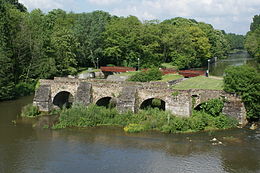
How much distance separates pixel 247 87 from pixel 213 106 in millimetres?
3506

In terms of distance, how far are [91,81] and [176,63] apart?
1307 inches

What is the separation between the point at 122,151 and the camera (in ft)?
→ 78.3

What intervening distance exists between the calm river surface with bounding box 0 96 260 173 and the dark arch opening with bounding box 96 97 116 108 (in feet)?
18.2

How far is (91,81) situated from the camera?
34.5m

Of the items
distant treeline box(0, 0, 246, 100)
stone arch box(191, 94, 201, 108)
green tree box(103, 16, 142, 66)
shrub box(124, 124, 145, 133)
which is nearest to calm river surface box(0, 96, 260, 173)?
shrub box(124, 124, 145, 133)

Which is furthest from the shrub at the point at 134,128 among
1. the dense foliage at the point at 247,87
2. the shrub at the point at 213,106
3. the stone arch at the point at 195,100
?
the dense foliage at the point at 247,87

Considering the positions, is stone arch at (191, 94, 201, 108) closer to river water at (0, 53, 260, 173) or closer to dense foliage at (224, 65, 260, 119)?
dense foliage at (224, 65, 260, 119)

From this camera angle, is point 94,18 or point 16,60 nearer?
point 16,60

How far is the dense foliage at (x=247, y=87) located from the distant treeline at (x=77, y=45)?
95.4 ft

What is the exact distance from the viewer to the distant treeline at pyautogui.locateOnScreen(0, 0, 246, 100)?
156 feet

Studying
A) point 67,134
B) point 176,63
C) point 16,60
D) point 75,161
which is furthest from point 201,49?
point 75,161

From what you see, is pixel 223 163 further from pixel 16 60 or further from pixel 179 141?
pixel 16 60

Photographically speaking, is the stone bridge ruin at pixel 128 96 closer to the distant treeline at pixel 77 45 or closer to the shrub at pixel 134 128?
the shrub at pixel 134 128

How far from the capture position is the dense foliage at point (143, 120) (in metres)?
27.9
